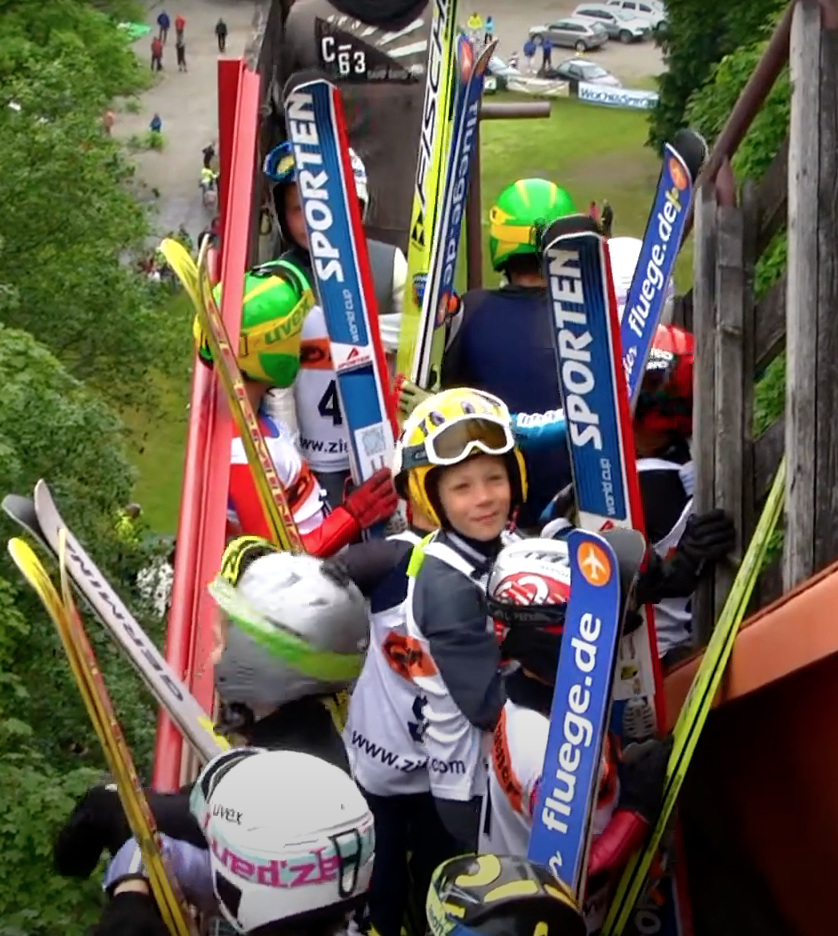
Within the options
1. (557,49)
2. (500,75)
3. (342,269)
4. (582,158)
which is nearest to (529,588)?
(342,269)

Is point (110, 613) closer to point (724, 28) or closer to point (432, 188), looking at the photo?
point (432, 188)

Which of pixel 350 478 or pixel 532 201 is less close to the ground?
pixel 532 201

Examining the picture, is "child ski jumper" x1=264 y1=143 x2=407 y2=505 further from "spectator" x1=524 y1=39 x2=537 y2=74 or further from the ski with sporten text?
"spectator" x1=524 y1=39 x2=537 y2=74

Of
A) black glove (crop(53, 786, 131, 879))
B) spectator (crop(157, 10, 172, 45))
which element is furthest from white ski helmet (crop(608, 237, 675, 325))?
spectator (crop(157, 10, 172, 45))

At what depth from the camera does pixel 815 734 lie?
3473 mm

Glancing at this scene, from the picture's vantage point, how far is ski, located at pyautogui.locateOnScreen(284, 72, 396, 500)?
16.2ft

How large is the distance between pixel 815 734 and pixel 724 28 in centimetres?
2048

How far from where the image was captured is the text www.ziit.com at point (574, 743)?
2.89 m

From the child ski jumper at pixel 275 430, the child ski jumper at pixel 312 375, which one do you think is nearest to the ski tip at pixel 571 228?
the child ski jumper at pixel 275 430

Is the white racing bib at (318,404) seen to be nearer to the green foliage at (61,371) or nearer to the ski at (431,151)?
the ski at (431,151)

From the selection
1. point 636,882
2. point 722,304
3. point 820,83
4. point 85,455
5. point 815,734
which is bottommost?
point 85,455

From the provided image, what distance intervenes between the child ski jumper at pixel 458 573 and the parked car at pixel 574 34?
3832 cm

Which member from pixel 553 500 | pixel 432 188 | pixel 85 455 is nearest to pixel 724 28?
pixel 85 455

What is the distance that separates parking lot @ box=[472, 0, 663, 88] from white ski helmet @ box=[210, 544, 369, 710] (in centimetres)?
3527
